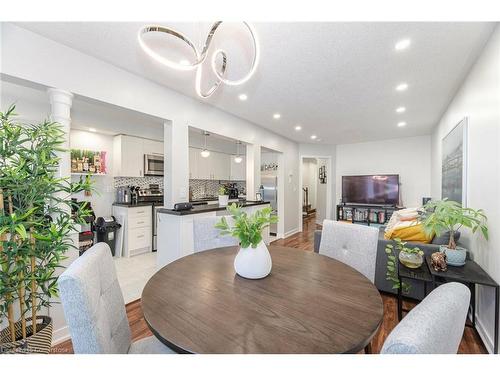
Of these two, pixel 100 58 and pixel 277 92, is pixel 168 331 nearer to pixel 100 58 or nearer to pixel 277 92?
pixel 100 58

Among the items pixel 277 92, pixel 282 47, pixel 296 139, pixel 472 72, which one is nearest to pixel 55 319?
pixel 282 47

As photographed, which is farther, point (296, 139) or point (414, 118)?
point (296, 139)

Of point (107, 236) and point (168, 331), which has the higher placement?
point (168, 331)

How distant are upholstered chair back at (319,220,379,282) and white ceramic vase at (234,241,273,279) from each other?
80 centimetres

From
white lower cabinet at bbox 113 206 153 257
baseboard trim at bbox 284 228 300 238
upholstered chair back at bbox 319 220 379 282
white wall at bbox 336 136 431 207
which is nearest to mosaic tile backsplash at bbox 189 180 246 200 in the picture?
white lower cabinet at bbox 113 206 153 257

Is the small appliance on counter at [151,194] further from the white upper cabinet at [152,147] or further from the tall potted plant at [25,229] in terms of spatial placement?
the tall potted plant at [25,229]

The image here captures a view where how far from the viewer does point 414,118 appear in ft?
12.7

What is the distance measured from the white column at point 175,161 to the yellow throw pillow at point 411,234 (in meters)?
2.60

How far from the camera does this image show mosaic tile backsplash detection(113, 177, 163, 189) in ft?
14.3

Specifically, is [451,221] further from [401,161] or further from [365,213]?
[401,161]

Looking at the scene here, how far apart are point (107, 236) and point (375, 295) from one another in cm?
406

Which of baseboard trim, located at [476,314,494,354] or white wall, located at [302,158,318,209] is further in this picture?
white wall, located at [302,158,318,209]

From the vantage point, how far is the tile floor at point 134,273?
2.58 m

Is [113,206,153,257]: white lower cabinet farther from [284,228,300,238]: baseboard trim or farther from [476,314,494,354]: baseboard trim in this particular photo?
[476,314,494,354]: baseboard trim
